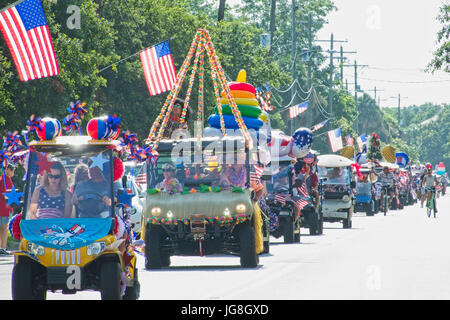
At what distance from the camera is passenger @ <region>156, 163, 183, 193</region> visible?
57.1 ft

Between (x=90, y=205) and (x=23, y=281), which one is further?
(x=90, y=205)

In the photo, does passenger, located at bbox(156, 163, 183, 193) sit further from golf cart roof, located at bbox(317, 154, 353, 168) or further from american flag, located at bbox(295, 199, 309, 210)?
golf cart roof, located at bbox(317, 154, 353, 168)

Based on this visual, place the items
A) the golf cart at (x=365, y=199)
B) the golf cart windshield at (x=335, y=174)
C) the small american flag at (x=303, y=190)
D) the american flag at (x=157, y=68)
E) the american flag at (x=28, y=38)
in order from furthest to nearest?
the golf cart at (x=365, y=199) → the golf cart windshield at (x=335, y=174) → the american flag at (x=157, y=68) → the small american flag at (x=303, y=190) → the american flag at (x=28, y=38)

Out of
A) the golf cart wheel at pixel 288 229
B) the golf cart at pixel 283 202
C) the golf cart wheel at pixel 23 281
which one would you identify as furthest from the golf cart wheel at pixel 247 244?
the golf cart wheel at pixel 288 229

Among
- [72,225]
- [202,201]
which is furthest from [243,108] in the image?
[72,225]

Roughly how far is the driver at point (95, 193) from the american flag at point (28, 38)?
10.3 meters

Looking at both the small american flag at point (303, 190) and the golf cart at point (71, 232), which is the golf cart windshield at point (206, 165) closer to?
the golf cart at point (71, 232)

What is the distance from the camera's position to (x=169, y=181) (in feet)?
57.4

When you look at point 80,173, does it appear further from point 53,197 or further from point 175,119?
point 175,119

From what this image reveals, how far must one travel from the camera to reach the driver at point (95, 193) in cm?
1190

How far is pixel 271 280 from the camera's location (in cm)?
1511

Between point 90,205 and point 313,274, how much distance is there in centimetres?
521

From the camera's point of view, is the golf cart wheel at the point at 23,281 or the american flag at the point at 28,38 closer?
the golf cart wheel at the point at 23,281
